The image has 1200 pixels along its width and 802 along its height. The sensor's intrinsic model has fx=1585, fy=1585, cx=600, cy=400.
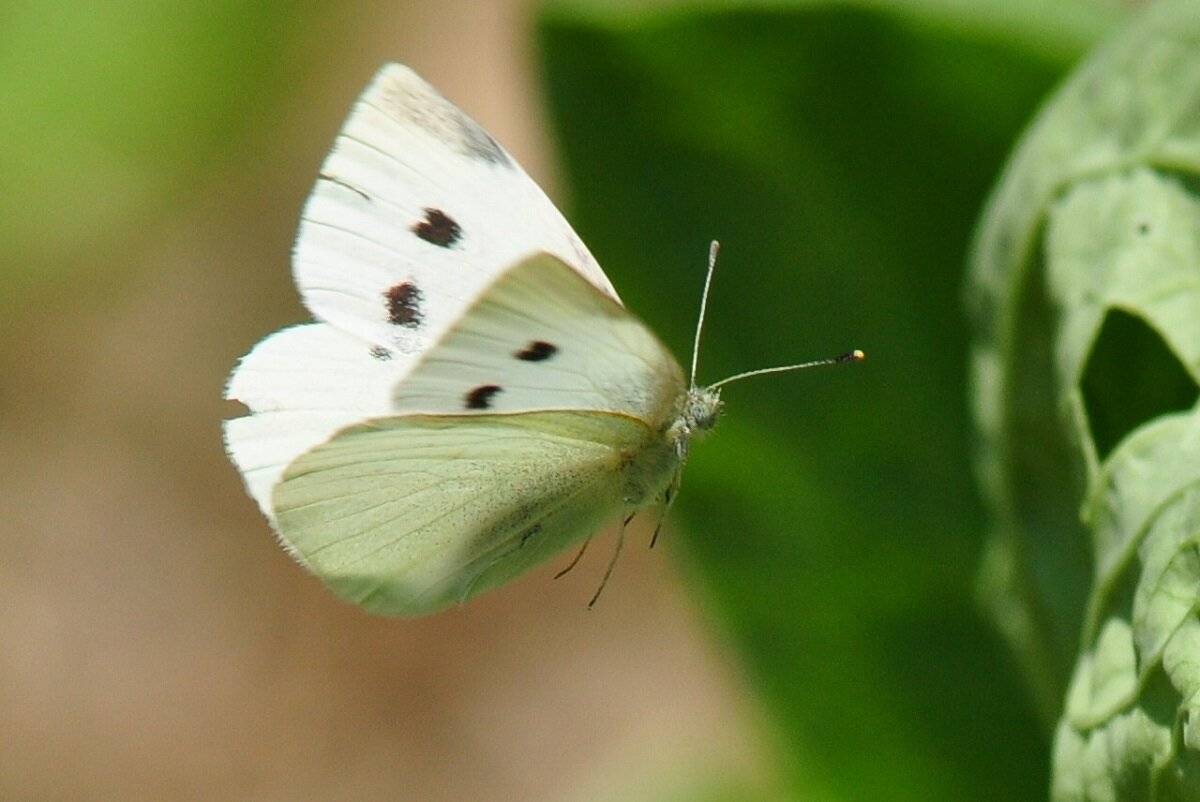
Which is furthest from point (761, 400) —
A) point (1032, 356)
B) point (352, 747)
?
point (352, 747)

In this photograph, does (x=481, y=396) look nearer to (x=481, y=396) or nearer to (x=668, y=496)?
(x=481, y=396)

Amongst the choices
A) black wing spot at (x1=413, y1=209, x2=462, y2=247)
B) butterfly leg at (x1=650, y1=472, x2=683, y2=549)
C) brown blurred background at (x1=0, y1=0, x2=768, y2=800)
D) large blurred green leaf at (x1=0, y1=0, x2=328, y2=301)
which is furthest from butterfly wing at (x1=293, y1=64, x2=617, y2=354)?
large blurred green leaf at (x1=0, y1=0, x2=328, y2=301)

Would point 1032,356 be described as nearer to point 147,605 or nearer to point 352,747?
point 352,747

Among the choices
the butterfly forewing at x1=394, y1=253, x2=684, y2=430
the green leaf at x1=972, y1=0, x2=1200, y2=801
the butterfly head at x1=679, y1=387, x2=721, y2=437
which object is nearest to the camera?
the green leaf at x1=972, y1=0, x2=1200, y2=801

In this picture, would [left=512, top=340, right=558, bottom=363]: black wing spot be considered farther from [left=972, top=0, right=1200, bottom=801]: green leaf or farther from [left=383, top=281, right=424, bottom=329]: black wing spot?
[left=972, top=0, right=1200, bottom=801]: green leaf

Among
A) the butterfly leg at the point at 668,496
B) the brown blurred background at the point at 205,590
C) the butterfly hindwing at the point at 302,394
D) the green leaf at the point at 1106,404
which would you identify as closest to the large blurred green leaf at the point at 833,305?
the green leaf at the point at 1106,404

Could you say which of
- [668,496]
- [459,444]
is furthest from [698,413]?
[459,444]
